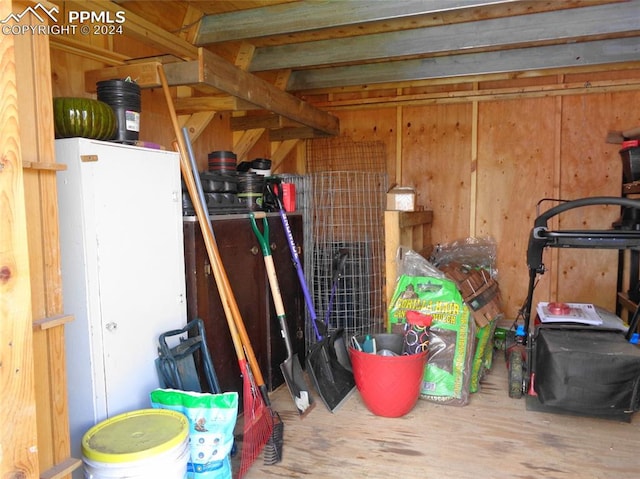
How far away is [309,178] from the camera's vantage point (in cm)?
339

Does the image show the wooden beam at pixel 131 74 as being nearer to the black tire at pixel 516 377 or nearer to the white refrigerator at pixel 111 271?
the white refrigerator at pixel 111 271

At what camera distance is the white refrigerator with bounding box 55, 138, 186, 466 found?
165 cm

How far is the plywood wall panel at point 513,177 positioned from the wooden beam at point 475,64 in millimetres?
646

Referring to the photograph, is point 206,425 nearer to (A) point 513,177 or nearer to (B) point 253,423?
(B) point 253,423

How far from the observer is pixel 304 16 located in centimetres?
229

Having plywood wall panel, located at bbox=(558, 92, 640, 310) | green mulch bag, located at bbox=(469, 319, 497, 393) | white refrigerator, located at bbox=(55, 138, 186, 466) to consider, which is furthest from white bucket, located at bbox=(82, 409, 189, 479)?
plywood wall panel, located at bbox=(558, 92, 640, 310)

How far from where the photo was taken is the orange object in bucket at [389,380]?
2375 mm

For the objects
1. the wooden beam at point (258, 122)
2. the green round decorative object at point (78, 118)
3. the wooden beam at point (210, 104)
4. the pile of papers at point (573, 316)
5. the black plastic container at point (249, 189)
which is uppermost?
the wooden beam at point (258, 122)

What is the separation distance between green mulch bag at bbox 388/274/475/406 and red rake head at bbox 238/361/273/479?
985mm

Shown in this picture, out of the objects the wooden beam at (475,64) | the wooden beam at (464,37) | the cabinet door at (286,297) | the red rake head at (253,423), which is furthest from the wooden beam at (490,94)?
the red rake head at (253,423)

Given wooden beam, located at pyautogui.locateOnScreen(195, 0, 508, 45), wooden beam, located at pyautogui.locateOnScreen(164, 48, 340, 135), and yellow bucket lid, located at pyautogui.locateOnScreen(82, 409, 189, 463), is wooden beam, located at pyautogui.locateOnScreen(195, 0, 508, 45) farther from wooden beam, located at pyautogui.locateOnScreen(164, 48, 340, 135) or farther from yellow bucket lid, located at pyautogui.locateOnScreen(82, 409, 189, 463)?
yellow bucket lid, located at pyautogui.locateOnScreen(82, 409, 189, 463)

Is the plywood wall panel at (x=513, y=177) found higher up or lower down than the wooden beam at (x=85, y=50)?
lower down

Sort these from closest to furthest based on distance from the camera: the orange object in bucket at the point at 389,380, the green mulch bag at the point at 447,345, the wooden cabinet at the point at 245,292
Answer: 1. the wooden cabinet at the point at 245,292
2. the orange object in bucket at the point at 389,380
3. the green mulch bag at the point at 447,345

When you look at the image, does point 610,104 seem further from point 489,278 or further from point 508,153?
point 489,278
